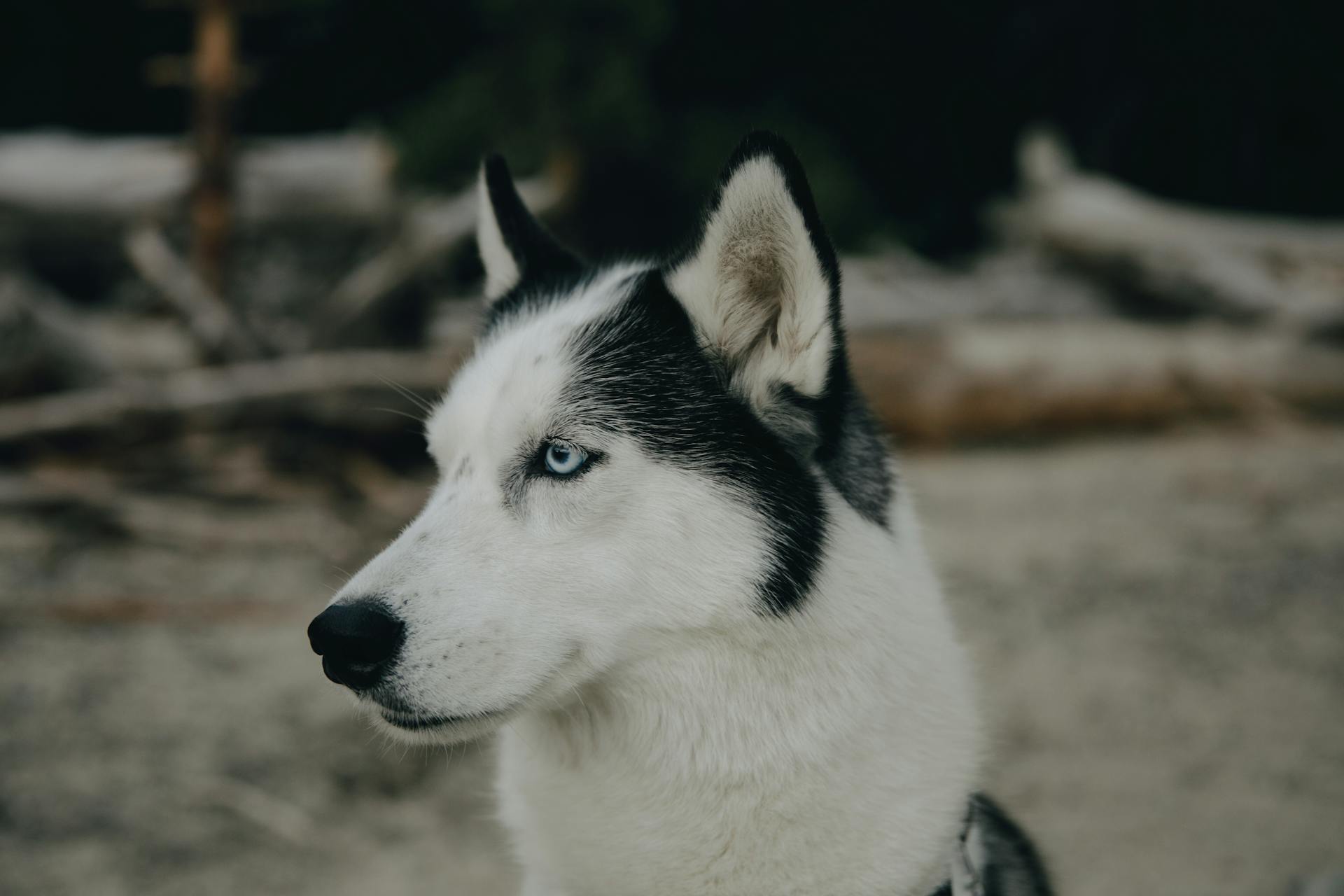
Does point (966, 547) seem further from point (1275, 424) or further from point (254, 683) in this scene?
point (254, 683)

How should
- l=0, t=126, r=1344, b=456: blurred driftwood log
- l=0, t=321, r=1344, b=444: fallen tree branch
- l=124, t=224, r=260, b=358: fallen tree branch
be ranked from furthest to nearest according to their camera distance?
1. l=0, t=321, r=1344, b=444: fallen tree branch
2. l=124, t=224, r=260, b=358: fallen tree branch
3. l=0, t=126, r=1344, b=456: blurred driftwood log

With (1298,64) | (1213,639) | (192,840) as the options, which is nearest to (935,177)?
(1298,64)

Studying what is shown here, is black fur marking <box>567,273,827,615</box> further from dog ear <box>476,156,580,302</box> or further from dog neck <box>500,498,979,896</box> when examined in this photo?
dog ear <box>476,156,580,302</box>

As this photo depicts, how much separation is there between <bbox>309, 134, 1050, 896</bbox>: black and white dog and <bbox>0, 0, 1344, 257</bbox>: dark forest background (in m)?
6.67

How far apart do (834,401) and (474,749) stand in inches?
104

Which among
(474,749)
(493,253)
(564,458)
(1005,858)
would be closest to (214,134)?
(474,749)

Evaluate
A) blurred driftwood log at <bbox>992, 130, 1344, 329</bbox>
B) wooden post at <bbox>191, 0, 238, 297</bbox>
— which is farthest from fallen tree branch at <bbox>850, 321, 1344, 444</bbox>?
wooden post at <bbox>191, 0, 238, 297</bbox>

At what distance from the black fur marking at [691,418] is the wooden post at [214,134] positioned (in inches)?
226

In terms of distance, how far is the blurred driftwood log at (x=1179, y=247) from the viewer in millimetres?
7660

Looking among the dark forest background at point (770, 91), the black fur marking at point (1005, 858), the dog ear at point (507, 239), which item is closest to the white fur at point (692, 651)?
the black fur marking at point (1005, 858)

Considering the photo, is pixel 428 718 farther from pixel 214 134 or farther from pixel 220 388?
pixel 214 134

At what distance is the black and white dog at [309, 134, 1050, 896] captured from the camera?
1.71m

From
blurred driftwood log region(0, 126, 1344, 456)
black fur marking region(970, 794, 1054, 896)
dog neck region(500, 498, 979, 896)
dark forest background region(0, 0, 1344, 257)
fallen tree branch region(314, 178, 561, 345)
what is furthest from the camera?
dark forest background region(0, 0, 1344, 257)

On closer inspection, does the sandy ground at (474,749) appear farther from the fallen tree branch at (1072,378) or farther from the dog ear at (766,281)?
the dog ear at (766,281)
